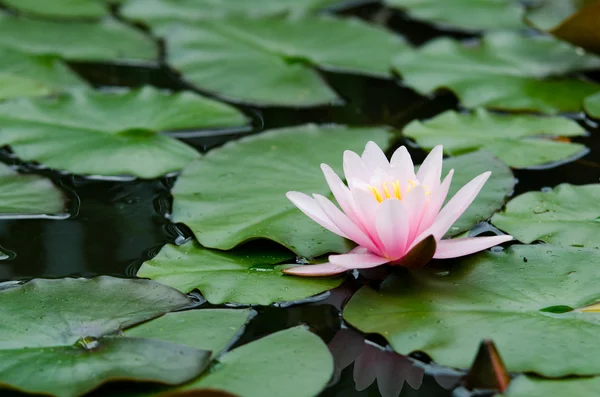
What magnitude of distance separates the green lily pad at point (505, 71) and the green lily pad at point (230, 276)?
1.00 m

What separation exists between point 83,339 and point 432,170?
68 cm

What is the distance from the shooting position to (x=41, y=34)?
A: 260 centimetres

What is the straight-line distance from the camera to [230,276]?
1.33m

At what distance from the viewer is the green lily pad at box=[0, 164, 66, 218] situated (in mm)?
1594

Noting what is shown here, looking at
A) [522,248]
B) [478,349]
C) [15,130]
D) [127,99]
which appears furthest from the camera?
[127,99]

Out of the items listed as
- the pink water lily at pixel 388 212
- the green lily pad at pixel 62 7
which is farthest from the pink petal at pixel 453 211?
the green lily pad at pixel 62 7

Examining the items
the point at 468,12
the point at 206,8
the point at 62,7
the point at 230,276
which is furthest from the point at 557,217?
the point at 62,7

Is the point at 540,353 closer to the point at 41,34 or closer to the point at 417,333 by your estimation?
the point at 417,333

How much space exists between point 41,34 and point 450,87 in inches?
57.2

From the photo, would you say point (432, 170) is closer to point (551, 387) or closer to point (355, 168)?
point (355, 168)

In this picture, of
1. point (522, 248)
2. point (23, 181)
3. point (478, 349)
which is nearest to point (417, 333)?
point (478, 349)

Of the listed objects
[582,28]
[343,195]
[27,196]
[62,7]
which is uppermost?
[582,28]

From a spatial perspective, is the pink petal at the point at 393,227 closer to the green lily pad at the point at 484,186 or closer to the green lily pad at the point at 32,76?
the green lily pad at the point at 484,186

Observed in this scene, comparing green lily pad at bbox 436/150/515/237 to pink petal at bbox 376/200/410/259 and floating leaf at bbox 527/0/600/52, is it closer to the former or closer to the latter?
pink petal at bbox 376/200/410/259
